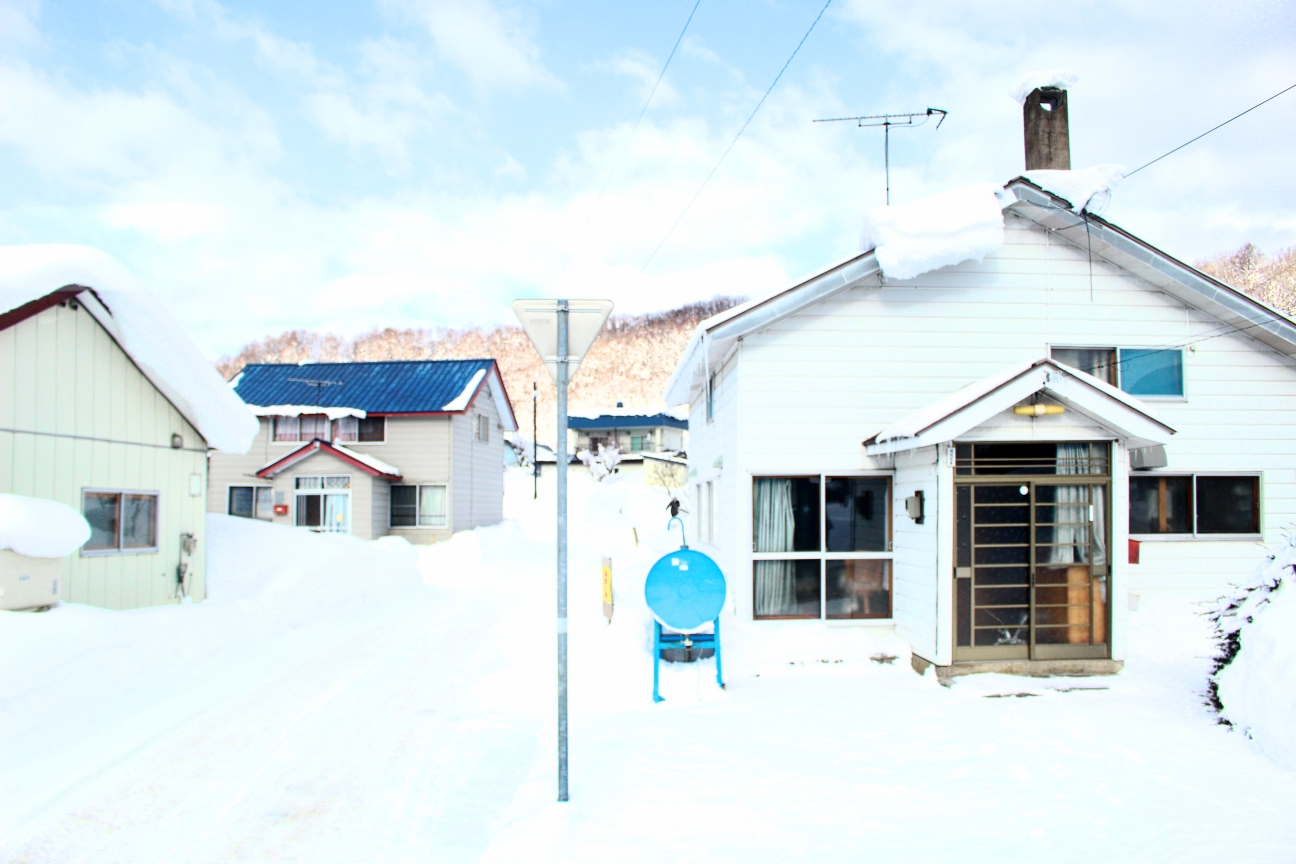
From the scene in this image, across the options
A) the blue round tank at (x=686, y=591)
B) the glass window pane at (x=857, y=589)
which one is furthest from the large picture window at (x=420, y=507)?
the blue round tank at (x=686, y=591)

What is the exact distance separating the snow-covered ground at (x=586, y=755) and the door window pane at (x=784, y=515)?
1.52 meters

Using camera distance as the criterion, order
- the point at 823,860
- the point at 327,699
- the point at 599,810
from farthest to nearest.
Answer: the point at 327,699 → the point at 599,810 → the point at 823,860

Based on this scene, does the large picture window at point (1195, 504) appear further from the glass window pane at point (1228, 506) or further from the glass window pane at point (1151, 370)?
the glass window pane at point (1151, 370)

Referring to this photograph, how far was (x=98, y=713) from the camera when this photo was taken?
7.78 m

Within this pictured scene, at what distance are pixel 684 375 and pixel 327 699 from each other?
7224 millimetres

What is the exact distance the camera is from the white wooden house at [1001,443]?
381 inches

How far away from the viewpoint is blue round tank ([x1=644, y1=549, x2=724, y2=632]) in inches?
358

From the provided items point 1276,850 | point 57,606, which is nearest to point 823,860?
point 1276,850

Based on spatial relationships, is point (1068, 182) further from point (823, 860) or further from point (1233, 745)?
point (823, 860)

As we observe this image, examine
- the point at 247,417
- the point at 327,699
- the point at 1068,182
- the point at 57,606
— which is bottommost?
the point at 327,699

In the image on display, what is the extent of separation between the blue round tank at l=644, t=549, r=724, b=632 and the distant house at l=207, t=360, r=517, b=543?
19204 mm

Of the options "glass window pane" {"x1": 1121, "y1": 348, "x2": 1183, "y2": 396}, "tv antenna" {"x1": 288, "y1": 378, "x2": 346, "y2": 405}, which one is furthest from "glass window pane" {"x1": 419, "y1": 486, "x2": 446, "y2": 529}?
"glass window pane" {"x1": 1121, "y1": 348, "x2": 1183, "y2": 396}

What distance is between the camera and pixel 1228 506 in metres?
11.8

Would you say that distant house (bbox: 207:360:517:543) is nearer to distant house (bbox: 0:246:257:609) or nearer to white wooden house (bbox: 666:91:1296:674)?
distant house (bbox: 0:246:257:609)
